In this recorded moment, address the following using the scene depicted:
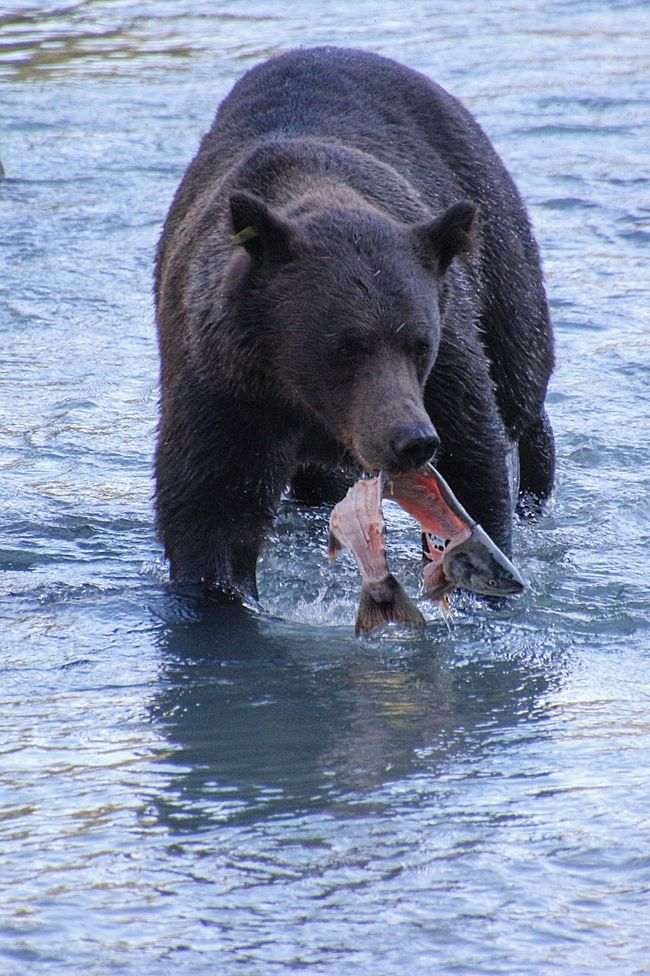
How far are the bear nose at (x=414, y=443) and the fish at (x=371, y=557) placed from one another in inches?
7.7

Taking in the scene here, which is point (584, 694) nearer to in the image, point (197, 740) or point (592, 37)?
point (197, 740)

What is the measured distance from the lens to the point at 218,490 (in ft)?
20.0

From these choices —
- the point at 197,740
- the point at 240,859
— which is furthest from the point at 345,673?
the point at 240,859

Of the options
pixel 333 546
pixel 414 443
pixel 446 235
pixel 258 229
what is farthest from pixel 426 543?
pixel 258 229

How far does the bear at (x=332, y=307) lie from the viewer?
17.6 feet

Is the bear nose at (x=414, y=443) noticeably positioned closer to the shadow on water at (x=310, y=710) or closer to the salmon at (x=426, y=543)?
the salmon at (x=426, y=543)

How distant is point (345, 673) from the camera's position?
5.78 metres

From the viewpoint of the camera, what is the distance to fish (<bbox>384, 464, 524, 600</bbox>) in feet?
18.1

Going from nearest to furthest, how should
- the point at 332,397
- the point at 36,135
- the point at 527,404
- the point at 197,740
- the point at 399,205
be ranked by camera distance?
the point at 197,740 → the point at 332,397 → the point at 399,205 → the point at 527,404 → the point at 36,135

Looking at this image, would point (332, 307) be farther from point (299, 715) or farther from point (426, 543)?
point (299, 715)

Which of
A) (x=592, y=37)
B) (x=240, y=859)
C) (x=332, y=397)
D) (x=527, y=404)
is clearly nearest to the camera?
(x=240, y=859)

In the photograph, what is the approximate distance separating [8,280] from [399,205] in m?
5.84

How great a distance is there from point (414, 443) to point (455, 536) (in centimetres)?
65

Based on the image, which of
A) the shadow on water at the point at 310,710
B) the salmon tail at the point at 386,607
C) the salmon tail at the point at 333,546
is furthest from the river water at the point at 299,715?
the salmon tail at the point at 333,546
